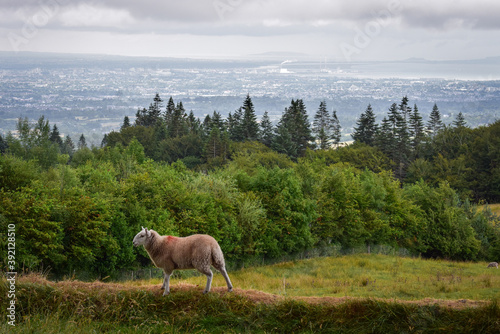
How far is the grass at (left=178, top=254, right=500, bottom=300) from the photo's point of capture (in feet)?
77.4

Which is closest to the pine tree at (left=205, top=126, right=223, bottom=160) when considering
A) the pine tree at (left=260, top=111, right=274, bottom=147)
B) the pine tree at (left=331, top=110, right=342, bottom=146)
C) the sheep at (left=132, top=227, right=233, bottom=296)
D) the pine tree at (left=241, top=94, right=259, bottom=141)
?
the pine tree at (left=241, top=94, right=259, bottom=141)

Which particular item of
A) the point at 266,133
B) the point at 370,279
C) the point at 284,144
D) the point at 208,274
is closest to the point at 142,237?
the point at 208,274

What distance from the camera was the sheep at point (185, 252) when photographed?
1272 centimetres

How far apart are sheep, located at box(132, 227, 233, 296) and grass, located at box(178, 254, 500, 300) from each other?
5270 millimetres

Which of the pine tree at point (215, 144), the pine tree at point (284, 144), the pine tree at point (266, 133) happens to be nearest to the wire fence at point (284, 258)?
the pine tree at point (215, 144)

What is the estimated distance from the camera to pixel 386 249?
60.8 m

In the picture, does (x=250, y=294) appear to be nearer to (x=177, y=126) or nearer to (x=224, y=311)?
(x=224, y=311)

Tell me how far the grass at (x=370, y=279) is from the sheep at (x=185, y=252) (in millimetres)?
5270

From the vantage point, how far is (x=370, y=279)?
32375 mm

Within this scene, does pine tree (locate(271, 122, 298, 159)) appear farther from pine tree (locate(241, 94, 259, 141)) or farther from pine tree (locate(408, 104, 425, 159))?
pine tree (locate(408, 104, 425, 159))

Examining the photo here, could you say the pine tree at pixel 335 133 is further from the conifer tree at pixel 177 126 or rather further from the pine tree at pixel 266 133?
the conifer tree at pixel 177 126

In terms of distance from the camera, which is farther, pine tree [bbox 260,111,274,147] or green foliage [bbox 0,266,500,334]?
pine tree [bbox 260,111,274,147]

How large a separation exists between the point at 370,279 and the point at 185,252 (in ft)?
75.8

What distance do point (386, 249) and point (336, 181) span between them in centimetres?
1210
